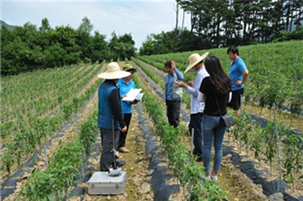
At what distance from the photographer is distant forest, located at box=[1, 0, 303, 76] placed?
29.5 metres

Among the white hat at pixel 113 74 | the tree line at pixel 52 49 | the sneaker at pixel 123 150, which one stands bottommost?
the sneaker at pixel 123 150

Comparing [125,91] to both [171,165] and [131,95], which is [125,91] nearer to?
[131,95]

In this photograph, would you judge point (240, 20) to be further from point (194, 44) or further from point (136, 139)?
point (136, 139)

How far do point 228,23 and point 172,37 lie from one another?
10.9 meters

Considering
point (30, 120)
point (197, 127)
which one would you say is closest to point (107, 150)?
point (197, 127)

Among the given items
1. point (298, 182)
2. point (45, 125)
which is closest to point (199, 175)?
point (298, 182)

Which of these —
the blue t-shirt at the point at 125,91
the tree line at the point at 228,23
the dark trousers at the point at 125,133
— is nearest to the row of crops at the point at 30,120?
the dark trousers at the point at 125,133

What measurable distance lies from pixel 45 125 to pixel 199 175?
12.8 feet

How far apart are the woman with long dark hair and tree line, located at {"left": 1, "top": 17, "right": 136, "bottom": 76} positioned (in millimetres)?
30094

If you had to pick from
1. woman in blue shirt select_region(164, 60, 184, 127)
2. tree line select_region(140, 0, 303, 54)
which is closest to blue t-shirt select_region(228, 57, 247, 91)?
woman in blue shirt select_region(164, 60, 184, 127)

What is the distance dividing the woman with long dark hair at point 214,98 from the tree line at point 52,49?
3009cm

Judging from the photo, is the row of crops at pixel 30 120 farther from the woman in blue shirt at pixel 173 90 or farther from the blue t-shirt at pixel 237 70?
the blue t-shirt at pixel 237 70

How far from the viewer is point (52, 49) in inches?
1201

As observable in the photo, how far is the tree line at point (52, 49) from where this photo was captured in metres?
28.4
